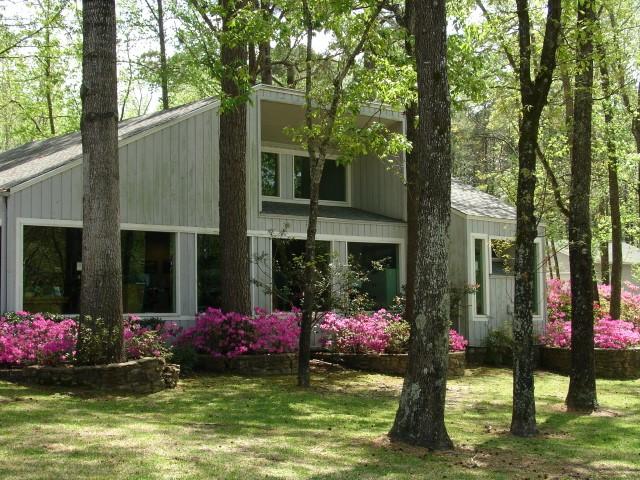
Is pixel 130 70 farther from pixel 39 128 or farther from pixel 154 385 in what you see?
pixel 154 385

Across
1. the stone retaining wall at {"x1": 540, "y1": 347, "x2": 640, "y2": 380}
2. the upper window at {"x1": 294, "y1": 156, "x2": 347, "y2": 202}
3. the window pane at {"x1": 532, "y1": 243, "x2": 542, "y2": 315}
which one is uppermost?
the upper window at {"x1": 294, "y1": 156, "x2": 347, "y2": 202}

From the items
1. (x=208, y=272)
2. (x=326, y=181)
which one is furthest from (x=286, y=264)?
(x=326, y=181)

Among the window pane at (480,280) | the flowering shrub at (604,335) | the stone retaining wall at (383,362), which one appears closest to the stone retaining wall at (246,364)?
the stone retaining wall at (383,362)

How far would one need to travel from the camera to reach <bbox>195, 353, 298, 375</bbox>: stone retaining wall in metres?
13.8

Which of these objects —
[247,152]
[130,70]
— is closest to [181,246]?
[247,152]

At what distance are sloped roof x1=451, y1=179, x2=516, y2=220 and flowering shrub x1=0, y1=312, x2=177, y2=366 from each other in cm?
924

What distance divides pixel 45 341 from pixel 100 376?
3.97 feet

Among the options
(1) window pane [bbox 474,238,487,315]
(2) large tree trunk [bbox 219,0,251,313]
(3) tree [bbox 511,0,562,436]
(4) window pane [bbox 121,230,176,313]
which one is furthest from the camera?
(1) window pane [bbox 474,238,487,315]

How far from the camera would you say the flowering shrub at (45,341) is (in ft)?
36.0

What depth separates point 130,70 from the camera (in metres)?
33.0

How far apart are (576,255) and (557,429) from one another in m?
3.22

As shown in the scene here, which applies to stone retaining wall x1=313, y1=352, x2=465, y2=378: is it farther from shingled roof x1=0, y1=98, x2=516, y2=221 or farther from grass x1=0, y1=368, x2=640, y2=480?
shingled roof x1=0, y1=98, x2=516, y2=221

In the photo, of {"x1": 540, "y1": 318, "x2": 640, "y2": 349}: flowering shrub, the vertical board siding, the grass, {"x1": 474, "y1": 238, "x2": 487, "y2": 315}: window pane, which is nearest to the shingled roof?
{"x1": 474, "y1": 238, "x2": 487, "y2": 315}: window pane

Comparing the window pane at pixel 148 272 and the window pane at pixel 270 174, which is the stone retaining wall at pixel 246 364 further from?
the window pane at pixel 270 174
